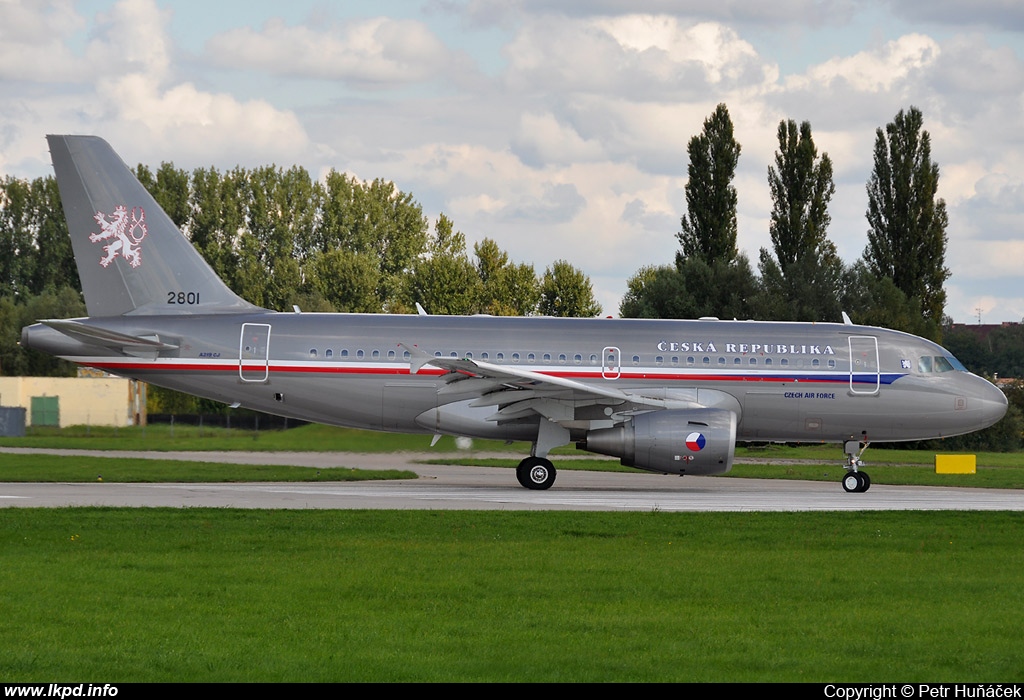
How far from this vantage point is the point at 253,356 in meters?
27.0

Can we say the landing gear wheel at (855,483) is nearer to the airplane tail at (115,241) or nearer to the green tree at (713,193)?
the airplane tail at (115,241)

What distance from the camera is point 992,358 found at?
112 meters

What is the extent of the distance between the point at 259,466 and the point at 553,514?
13198mm

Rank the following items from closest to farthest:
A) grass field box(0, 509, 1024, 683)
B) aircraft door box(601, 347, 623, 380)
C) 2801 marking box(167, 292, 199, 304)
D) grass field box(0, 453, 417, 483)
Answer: grass field box(0, 509, 1024, 683) → aircraft door box(601, 347, 623, 380) → 2801 marking box(167, 292, 199, 304) → grass field box(0, 453, 417, 483)

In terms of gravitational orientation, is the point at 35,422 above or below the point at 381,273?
below

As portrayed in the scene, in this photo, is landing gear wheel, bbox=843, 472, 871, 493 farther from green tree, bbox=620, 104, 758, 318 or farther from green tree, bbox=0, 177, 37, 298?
green tree, bbox=0, 177, 37, 298

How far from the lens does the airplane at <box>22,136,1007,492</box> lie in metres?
26.7

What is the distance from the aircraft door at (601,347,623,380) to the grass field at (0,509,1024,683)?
863 centimetres

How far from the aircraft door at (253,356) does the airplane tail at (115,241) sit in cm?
123

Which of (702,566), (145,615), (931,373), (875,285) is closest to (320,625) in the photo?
(145,615)

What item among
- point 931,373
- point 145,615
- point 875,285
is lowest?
point 145,615

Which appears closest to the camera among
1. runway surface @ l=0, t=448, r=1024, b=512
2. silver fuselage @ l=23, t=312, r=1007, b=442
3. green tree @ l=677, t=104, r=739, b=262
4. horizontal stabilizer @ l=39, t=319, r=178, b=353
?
runway surface @ l=0, t=448, r=1024, b=512

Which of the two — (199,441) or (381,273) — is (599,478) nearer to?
(199,441)

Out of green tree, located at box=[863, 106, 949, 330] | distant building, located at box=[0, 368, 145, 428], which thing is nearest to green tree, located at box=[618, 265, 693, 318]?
green tree, located at box=[863, 106, 949, 330]
